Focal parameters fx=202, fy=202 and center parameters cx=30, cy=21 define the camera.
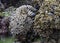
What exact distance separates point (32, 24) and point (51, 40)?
95cm

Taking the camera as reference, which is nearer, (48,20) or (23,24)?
(48,20)

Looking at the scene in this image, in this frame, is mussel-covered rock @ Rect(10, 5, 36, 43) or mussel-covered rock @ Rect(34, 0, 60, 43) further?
mussel-covered rock @ Rect(10, 5, 36, 43)

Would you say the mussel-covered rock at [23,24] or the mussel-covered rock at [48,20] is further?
the mussel-covered rock at [23,24]

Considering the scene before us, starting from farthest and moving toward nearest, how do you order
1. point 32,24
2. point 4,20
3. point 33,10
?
point 4,20
point 33,10
point 32,24

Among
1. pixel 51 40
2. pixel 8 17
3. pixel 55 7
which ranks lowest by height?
pixel 51 40

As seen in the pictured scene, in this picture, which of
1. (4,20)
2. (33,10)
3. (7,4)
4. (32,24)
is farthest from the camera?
Result: (7,4)

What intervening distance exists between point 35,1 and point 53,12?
5.96 ft

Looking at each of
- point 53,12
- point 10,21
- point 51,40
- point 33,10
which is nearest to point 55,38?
point 51,40

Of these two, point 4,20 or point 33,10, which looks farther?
point 4,20

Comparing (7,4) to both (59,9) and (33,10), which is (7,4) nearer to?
(33,10)

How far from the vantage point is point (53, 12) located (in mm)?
6711

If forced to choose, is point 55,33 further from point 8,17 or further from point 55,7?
point 8,17

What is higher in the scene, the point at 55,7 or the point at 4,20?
the point at 55,7

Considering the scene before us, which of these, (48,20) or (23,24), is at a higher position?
(48,20)
